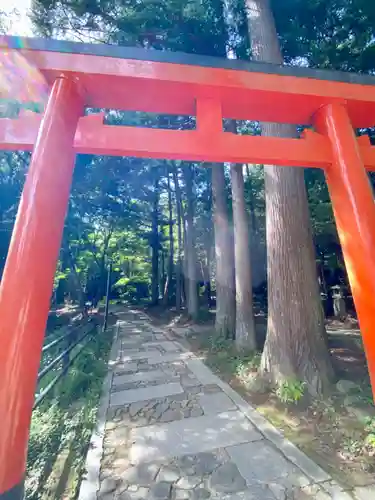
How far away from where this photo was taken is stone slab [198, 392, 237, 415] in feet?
14.3

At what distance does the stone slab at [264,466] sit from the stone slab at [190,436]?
19cm

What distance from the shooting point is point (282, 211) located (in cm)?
500

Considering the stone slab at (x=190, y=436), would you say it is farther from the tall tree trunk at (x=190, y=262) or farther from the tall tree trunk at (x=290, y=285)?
the tall tree trunk at (x=190, y=262)

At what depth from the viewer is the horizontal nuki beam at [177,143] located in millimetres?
1985

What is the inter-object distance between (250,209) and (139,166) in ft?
20.1

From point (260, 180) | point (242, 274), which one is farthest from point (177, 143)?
point (260, 180)

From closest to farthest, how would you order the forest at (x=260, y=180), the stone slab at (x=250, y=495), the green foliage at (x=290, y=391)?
the stone slab at (x=250, y=495) → the green foliage at (x=290, y=391) → the forest at (x=260, y=180)

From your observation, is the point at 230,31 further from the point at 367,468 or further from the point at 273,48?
the point at 367,468

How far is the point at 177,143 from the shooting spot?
2068 mm

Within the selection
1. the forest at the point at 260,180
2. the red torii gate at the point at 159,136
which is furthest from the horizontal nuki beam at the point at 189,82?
the forest at the point at 260,180

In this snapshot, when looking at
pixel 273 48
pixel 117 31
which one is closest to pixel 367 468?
pixel 273 48

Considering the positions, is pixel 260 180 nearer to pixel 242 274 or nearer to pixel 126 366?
pixel 242 274

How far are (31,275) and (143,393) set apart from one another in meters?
4.43

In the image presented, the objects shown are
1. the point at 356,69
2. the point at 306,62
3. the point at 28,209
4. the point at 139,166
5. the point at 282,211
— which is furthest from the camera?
the point at 139,166
